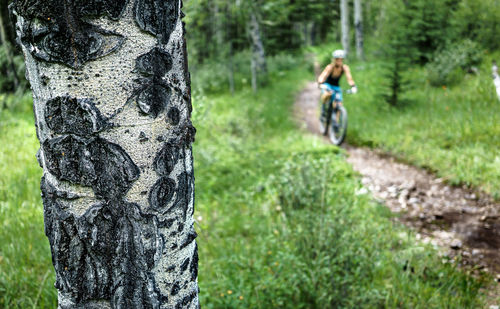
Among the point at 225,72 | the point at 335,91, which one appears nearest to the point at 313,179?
the point at 335,91

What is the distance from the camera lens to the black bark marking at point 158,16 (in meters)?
1.01

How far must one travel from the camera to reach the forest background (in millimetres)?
3266

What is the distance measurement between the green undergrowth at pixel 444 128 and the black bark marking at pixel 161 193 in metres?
5.83

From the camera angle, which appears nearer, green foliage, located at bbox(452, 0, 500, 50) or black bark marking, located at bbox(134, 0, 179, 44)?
black bark marking, located at bbox(134, 0, 179, 44)

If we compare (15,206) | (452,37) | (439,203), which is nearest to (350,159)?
(439,203)

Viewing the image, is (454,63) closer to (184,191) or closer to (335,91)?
(335,91)

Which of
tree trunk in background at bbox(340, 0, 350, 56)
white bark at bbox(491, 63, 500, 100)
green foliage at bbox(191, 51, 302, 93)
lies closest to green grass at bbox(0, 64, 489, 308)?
white bark at bbox(491, 63, 500, 100)

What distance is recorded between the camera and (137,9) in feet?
3.28

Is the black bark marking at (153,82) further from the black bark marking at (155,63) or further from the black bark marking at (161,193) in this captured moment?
the black bark marking at (161,193)

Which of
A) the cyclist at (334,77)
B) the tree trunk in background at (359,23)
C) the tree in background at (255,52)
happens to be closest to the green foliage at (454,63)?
the cyclist at (334,77)

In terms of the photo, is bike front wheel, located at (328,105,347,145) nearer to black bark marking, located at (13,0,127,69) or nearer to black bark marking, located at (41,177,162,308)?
black bark marking, located at (41,177,162,308)

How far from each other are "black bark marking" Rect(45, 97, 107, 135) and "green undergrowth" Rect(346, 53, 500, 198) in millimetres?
6068

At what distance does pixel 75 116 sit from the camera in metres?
1.00

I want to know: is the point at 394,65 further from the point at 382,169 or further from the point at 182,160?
the point at 182,160
